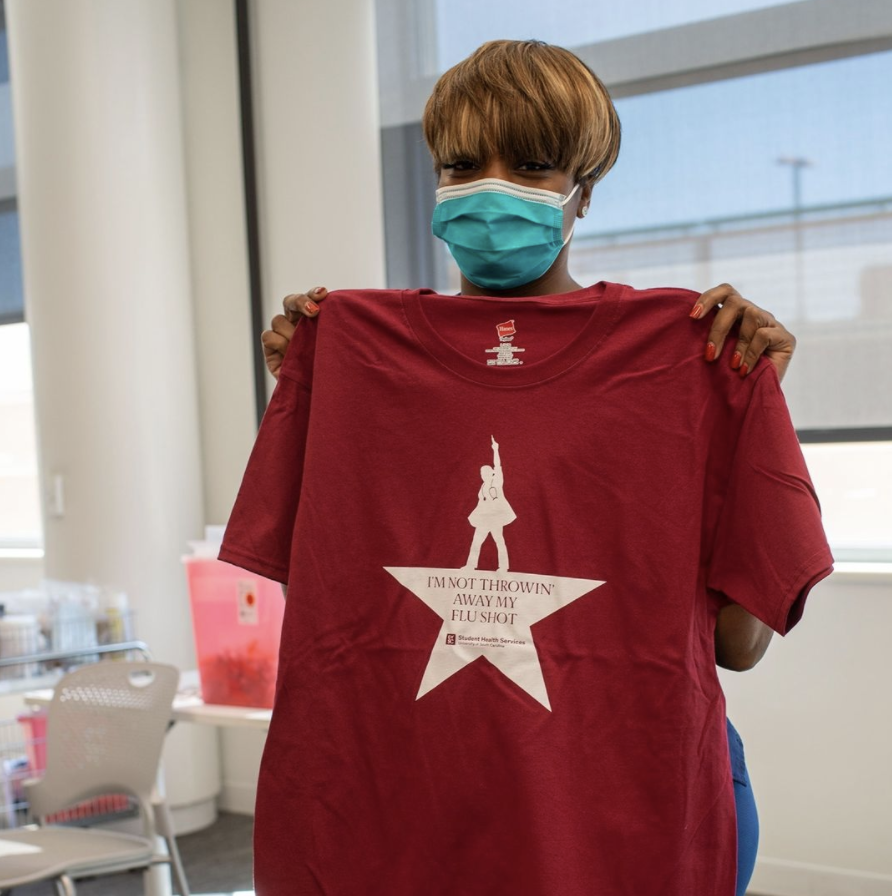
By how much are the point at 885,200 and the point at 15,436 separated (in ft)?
13.7

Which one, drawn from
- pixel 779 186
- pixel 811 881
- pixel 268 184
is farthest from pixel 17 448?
pixel 811 881

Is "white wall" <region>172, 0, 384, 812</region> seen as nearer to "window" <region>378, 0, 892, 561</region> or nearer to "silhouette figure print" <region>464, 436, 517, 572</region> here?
"window" <region>378, 0, 892, 561</region>

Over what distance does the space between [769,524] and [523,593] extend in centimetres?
27

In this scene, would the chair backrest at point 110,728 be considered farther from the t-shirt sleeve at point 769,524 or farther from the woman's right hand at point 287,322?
the t-shirt sleeve at point 769,524

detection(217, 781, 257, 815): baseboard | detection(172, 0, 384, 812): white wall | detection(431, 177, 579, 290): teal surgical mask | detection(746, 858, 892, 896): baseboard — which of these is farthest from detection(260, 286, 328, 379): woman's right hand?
detection(217, 781, 257, 815): baseboard

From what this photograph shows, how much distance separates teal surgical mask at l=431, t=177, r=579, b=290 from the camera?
3.97 feet

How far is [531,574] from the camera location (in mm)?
1157

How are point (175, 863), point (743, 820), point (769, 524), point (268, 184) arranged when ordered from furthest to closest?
Result: point (268, 184), point (175, 863), point (743, 820), point (769, 524)

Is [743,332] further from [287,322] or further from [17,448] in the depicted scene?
[17,448]

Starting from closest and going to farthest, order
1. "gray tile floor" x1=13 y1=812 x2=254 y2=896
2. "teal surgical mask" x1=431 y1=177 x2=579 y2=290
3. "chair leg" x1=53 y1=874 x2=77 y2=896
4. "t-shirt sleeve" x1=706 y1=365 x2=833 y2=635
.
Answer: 1. "t-shirt sleeve" x1=706 y1=365 x2=833 y2=635
2. "teal surgical mask" x1=431 y1=177 x2=579 y2=290
3. "chair leg" x1=53 y1=874 x2=77 y2=896
4. "gray tile floor" x1=13 y1=812 x2=254 y2=896

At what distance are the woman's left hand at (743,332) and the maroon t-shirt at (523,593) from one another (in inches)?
0.7

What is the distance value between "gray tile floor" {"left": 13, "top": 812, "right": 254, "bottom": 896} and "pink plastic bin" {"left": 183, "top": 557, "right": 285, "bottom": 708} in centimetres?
82

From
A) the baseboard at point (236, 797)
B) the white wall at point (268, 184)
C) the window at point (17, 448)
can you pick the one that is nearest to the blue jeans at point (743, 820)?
the white wall at point (268, 184)

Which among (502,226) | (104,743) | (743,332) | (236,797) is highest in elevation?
(502,226)
